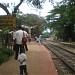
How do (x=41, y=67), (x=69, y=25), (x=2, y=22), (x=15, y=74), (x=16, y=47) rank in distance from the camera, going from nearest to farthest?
1. (x=15, y=74)
2. (x=41, y=67)
3. (x=16, y=47)
4. (x=2, y=22)
5. (x=69, y=25)

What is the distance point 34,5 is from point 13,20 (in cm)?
944

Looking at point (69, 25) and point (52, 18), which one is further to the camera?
point (52, 18)

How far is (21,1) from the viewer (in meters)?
27.2

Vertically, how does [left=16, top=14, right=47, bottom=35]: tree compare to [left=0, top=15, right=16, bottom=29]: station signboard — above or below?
above

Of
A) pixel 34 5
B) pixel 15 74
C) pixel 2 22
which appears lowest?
pixel 15 74

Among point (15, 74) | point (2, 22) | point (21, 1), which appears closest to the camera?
point (15, 74)

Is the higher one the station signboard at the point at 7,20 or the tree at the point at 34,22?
the tree at the point at 34,22

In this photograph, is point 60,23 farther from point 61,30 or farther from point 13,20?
point 13,20

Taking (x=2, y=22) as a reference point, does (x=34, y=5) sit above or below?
above

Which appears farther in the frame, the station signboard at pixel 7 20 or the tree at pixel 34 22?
the tree at pixel 34 22

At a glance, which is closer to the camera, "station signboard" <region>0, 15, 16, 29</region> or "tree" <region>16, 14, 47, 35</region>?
"station signboard" <region>0, 15, 16, 29</region>

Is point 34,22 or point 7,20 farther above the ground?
point 34,22

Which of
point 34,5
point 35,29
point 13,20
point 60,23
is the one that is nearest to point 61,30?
point 60,23

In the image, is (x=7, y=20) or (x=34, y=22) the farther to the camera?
(x=34, y=22)
